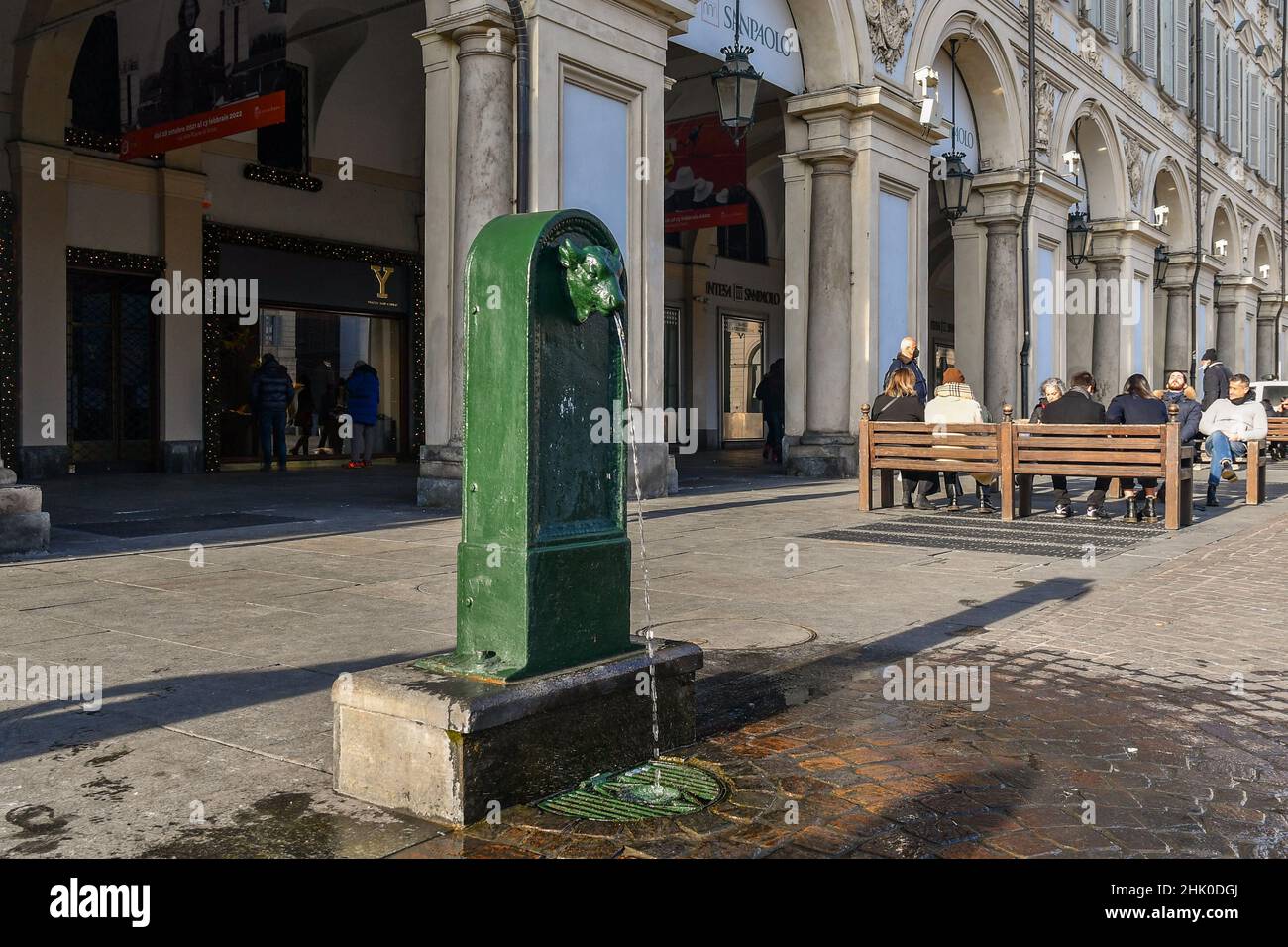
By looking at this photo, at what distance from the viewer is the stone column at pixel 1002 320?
70.3 ft

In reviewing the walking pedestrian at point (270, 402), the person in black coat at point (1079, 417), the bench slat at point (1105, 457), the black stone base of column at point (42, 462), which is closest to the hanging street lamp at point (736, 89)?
the person in black coat at point (1079, 417)

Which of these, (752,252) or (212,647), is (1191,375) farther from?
(212,647)

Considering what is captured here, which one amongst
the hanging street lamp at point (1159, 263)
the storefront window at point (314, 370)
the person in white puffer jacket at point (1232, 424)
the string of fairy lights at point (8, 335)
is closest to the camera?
the person in white puffer jacket at point (1232, 424)

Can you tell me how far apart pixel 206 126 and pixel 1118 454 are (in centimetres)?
1099

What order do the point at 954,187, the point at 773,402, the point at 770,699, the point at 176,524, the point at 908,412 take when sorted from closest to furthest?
the point at 770,699 → the point at 176,524 → the point at 908,412 → the point at 954,187 → the point at 773,402

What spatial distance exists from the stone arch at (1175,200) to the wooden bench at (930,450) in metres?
23.0

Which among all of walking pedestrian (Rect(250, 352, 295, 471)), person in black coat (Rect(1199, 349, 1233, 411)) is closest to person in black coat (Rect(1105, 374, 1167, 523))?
person in black coat (Rect(1199, 349, 1233, 411))

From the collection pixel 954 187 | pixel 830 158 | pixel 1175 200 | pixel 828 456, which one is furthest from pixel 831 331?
pixel 1175 200

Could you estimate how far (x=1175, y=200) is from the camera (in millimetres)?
33281

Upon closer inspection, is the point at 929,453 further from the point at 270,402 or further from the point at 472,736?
the point at 270,402

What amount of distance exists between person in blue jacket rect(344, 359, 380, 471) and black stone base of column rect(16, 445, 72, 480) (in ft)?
14.5

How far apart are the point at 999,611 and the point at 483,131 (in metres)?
7.21

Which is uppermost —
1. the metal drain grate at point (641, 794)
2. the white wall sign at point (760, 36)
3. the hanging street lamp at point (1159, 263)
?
the white wall sign at point (760, 36)

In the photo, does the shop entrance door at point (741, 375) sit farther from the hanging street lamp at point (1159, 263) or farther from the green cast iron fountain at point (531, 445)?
the green cast iron fountain at point (531, 445)
